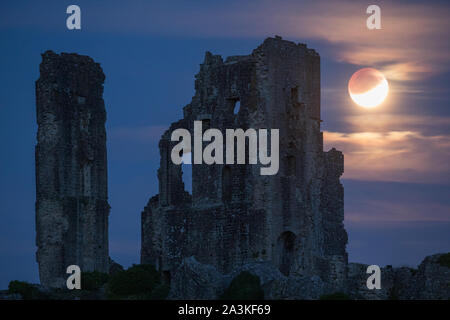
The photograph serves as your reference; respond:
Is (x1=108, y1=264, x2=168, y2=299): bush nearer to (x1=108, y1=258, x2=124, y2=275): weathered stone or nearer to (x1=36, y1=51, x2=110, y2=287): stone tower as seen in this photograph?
(x1=36, y1=51, x2=110, y2=287): stone tower

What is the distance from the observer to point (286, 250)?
4569cm

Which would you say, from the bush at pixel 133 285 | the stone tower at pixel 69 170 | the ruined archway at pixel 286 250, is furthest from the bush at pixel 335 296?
the stone tower at pixel 69 170

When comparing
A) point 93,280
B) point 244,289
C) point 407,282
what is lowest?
point 244,289

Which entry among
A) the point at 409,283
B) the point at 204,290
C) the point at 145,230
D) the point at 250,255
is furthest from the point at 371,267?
the point at 145,230

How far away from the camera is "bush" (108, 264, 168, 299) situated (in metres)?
43.3

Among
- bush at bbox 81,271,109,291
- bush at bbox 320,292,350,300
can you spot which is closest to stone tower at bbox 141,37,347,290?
bush at bbox 81,271,109,291

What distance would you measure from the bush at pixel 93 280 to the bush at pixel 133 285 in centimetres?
64

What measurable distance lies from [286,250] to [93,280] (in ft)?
23.4

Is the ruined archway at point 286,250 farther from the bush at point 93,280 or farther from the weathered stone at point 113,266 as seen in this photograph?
the weathered stone at point 113,266

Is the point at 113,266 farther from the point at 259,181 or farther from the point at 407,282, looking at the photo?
the point at 407,282

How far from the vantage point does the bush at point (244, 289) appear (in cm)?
3512

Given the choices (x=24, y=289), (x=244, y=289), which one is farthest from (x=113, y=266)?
(x=244, y=289)

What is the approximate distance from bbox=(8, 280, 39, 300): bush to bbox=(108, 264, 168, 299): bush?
333cm
